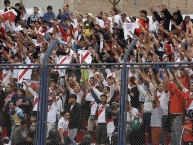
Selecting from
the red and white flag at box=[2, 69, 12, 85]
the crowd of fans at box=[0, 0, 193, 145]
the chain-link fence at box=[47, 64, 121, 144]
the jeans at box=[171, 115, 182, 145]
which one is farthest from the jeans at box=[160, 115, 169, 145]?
the red and white flag at box=[2, 69, 12, 85]

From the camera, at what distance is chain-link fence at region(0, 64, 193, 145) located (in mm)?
12539

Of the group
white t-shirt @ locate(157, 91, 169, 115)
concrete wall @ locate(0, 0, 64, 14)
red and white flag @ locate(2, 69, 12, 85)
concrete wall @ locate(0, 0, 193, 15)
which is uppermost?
red and white flag @ locate(2, 69, 12, 85)

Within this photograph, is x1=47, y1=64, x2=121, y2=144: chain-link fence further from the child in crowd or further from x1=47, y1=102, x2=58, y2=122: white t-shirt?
the child in crowd

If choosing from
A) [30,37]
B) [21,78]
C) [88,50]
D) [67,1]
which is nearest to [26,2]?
[67,1]

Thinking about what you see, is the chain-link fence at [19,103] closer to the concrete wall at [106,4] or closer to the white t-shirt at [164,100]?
the white t-shirt at [164,100]

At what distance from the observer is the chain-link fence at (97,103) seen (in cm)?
1254

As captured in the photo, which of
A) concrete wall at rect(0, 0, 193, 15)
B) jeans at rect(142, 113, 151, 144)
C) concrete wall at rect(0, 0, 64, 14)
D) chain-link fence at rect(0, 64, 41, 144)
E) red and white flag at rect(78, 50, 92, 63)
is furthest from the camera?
concrete wall at rect(0, 0, 193, 15)

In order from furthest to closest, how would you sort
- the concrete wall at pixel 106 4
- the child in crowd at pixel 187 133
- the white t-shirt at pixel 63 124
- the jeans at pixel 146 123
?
1. the concrete wall at pixel 106 4
2. the white t-shirt at pixel 63 124
3. the jeans at pixel 146 123
4. the child in crowd at pixel 187 133

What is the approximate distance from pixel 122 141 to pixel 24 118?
198 cm

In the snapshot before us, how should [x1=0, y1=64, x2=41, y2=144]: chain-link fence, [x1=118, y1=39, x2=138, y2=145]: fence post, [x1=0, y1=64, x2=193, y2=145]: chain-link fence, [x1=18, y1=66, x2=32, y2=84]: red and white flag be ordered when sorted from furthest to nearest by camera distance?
[x1=18, y1=66, x2=32, y2=84]: red and white flag, [x1=0, y1=64, x2=41, y2=144]: chain-link fence, [x1=118, y1=39, x2=138, y2=145]: fence post, [x1=0, y1=64, x2=193, y2=145]: chain-link fence

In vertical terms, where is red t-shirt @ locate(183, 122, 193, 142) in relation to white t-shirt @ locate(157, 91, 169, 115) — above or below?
below

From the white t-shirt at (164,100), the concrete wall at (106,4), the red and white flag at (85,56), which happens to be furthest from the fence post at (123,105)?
the concrete wall at (106,4)

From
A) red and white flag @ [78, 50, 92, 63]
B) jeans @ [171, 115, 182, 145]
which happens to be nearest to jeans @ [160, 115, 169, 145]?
jeans @ [171, 115, 182, 145]

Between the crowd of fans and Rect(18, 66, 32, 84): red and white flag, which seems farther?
Rect(18, 66, 32, 84): red and white flag
